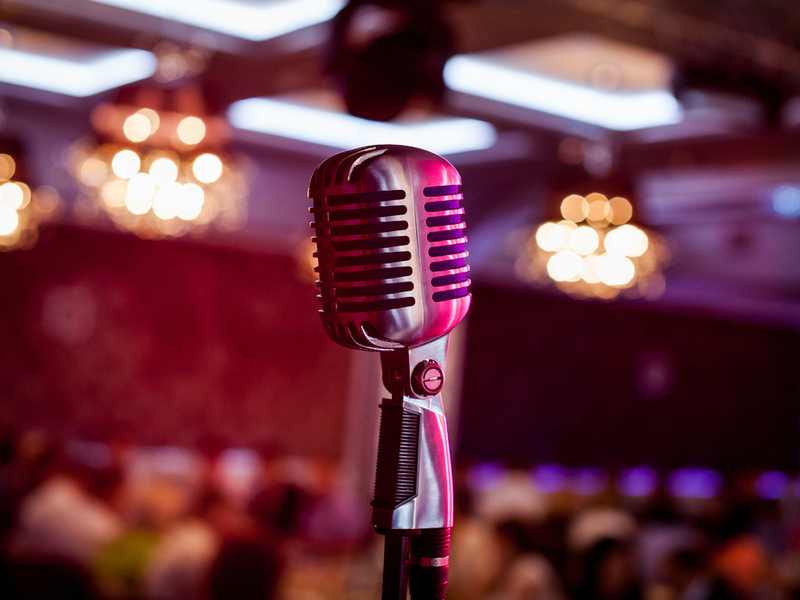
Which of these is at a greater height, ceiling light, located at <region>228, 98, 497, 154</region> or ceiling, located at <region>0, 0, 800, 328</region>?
ceiling light, located at <region>228, 98, 497, 154</region>

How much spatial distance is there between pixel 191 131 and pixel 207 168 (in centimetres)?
17

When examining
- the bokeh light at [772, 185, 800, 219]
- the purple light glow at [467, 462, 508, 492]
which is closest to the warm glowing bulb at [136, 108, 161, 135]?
the purple light glow at [467, 462, 508, 492]

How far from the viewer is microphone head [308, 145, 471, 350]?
2.45ft

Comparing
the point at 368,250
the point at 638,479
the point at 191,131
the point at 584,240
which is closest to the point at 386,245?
the point at 368,250

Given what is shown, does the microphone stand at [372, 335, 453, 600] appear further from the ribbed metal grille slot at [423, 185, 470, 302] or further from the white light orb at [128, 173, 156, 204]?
the white light orb at [128, 173, 156, 204]

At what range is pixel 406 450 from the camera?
76cm

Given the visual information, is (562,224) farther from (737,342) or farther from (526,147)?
(737,342)

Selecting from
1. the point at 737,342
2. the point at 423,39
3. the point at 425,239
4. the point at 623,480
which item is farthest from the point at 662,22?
the point at 737,342

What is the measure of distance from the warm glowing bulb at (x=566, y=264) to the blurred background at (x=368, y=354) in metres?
0.04

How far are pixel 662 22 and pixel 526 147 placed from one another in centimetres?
279

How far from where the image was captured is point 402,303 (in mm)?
753

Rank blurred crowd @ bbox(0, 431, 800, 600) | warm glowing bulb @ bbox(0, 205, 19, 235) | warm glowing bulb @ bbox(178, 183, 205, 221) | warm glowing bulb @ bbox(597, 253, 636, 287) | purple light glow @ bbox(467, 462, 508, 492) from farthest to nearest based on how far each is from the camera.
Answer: purple light glow @ bbox(467, 462, 508, 492), warm glowing bulb @ bbox(597, 253, 636, 287), warm glowing bulb @ bbox(0, 205, 19, 235), blurred crowd @ bbox(0, 431, 800, 600), warm glowing bulb @ bbox(178, 183, 205, 221)

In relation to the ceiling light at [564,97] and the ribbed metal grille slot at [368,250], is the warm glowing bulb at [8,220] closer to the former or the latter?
the ceiling light at [564,97]

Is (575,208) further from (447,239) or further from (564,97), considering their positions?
(447,239)
